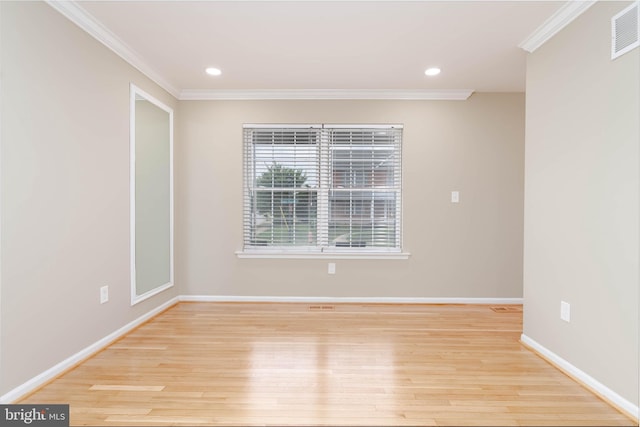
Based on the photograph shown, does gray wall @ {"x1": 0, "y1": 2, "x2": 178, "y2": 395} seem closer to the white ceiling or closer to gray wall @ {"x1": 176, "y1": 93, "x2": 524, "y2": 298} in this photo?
the white ceiling

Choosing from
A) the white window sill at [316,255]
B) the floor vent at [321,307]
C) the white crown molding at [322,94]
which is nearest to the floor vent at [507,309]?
the white window sill at [316,255]

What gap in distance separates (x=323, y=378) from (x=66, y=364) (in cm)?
173

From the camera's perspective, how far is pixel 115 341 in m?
2.74

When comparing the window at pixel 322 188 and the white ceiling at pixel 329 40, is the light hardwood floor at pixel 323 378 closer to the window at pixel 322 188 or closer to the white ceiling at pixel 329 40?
the window at pixel 322 188

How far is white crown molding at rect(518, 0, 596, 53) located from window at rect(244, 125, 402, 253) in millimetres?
1495

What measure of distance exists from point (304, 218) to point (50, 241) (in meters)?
2.38

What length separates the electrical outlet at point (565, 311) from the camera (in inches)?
88.9

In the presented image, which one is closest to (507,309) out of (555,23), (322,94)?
(555,23)

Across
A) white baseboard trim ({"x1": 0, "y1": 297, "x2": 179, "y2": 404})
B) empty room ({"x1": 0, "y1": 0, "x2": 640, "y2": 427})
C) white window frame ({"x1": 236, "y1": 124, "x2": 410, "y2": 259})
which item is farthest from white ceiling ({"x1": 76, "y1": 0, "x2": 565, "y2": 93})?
white baseboard trim ({"x1": 0, "y1": 297, "x2": 179, "y2": 404})

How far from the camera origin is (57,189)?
7.07 feet

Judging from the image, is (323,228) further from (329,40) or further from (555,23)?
(555,23)

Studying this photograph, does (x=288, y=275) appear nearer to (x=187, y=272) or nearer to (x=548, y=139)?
(x=187, y=272)

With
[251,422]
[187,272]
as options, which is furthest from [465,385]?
[187,272]

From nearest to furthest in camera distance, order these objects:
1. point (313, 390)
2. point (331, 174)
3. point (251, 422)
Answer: point (251, 422), point (313, 390), point (331, 174)
